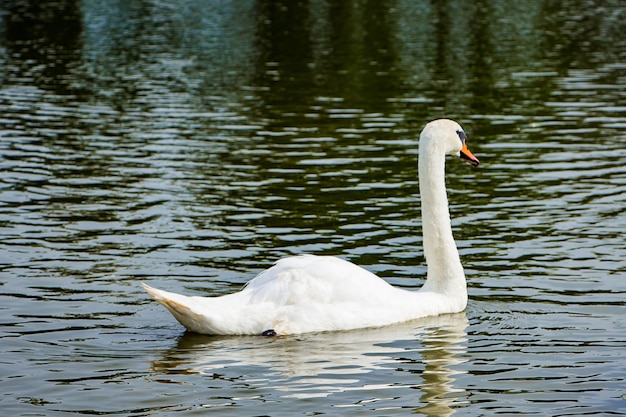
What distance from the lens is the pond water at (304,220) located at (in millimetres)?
9617

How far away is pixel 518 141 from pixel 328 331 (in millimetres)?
11318

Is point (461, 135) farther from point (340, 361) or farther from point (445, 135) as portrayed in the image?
point (340, 361)

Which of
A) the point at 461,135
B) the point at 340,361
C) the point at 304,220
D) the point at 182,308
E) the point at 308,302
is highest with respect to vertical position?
the point at 461,135

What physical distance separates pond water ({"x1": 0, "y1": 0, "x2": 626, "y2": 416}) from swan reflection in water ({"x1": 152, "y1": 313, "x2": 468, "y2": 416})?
30mm

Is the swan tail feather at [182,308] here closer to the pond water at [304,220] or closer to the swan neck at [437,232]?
the pond water at [304,220]

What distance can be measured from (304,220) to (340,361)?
5.83 metres

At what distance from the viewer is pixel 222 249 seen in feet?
47.0

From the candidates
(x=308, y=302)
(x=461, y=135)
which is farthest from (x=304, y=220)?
(x=308, y=302)

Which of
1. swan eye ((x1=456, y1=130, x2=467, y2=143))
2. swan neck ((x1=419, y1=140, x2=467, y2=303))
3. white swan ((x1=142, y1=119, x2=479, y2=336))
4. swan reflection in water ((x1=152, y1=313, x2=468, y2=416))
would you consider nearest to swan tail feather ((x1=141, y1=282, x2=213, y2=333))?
white swan ((x1=142, y1=119, x2=479, y2=336))

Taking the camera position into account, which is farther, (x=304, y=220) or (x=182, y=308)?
(x=304, y=220)

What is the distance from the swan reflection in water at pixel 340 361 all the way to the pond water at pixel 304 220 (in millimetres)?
30

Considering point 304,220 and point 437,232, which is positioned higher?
A: point 437,232

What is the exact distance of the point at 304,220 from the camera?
15844 millimetres

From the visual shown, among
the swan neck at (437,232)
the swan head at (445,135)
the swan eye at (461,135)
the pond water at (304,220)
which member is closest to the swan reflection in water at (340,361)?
the pond water at (304,220)
